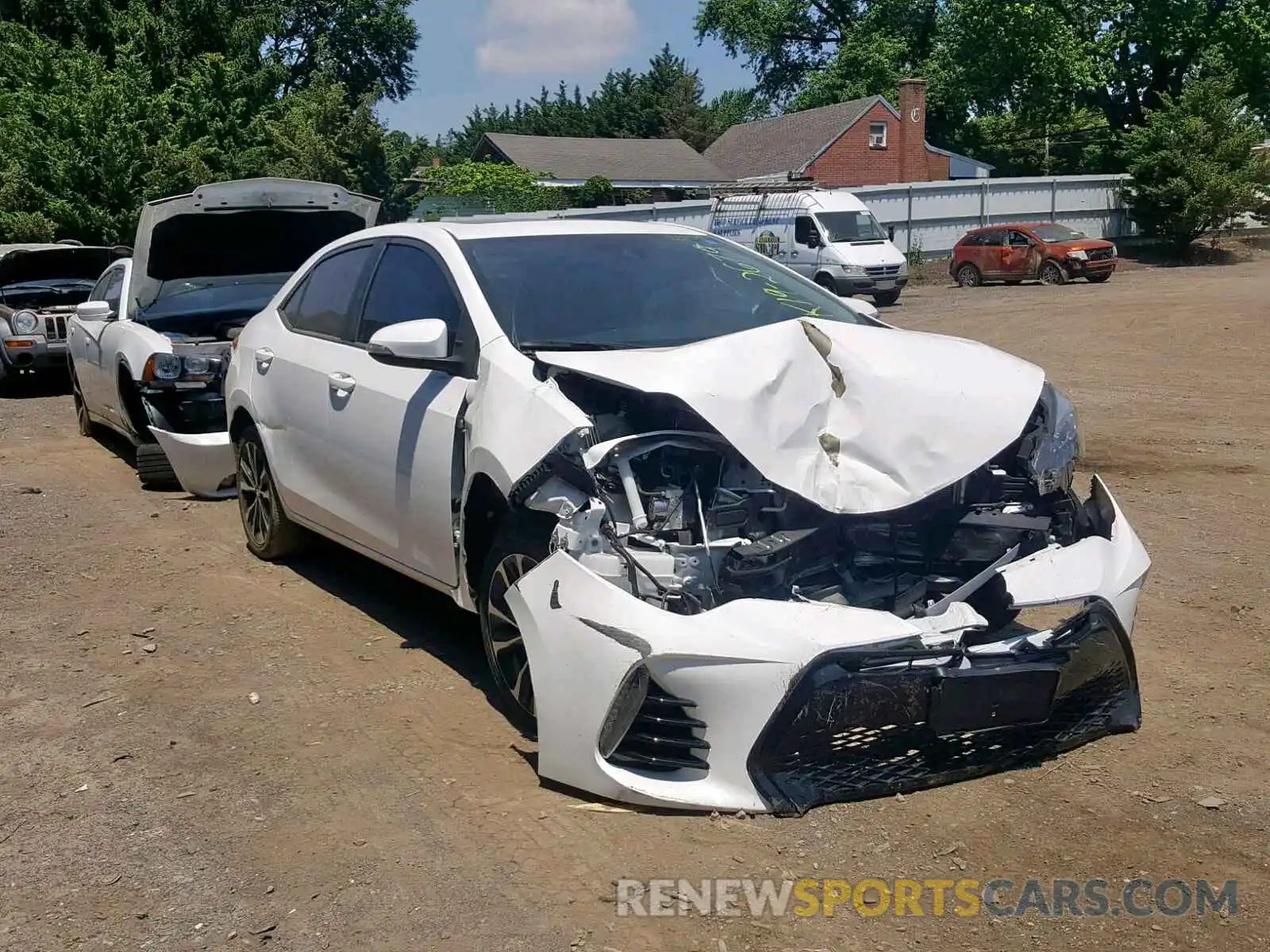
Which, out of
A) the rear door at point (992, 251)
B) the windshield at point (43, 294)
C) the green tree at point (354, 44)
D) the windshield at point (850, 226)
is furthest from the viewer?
the green tree at point (354, 44)

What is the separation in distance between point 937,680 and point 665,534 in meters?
0.94

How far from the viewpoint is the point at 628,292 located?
16.7 ft

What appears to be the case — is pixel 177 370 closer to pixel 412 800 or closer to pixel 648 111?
pixel 412 800

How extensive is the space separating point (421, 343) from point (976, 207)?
33.1 m

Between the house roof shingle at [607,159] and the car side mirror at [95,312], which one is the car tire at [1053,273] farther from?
the house roof shingle at [607,159]

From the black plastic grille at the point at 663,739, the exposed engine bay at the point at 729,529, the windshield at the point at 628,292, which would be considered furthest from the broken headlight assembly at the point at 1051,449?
the black plastic grille at the point at 663,739

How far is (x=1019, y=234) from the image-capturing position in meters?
29.4

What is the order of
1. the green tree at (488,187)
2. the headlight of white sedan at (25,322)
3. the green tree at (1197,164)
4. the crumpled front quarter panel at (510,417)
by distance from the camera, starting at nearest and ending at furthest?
the crumpled front quarter panel at (510,417) → the headlight of white sedan at (25,322) → the green tree at (1197,164) → the green tree at (488,187)

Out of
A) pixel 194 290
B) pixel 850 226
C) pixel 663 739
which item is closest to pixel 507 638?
pixel 663 739

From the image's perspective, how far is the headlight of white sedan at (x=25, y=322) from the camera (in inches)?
578

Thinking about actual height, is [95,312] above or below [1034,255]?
above

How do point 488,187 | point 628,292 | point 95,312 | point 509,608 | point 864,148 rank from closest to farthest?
point 509,608, point 628,292, point 95,312, point 488,187, point 864,148

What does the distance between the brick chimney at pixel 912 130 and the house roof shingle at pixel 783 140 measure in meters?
1.77

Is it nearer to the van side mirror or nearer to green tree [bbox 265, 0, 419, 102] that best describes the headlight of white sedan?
the van side mirror
